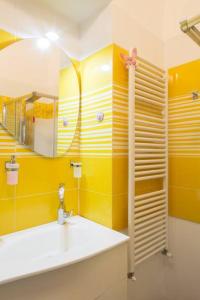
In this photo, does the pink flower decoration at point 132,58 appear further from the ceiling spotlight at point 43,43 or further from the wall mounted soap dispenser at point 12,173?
the wall mounted soap dispenser at point 12,173

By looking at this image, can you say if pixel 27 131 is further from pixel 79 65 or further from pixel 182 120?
pixel 182 120

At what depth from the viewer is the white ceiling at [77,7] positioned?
122 centimetres

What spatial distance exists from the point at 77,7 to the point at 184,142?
1.14 metres

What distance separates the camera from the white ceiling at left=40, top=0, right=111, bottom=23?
48.0 inches

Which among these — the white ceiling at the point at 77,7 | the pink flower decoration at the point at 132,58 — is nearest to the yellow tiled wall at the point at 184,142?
the pink flower decoration at the point at 132,58

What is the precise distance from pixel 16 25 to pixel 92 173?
984mm

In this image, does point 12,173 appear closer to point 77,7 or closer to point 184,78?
point 77,7

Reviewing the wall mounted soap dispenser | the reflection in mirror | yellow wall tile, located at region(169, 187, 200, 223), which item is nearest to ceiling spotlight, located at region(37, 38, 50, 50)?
the reflection in mirror

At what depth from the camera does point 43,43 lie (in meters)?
1.23

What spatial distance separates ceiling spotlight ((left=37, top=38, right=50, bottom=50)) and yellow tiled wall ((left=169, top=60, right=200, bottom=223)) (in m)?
0.90

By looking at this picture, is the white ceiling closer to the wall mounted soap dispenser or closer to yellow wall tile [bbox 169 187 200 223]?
the wall mounted soap dispenser

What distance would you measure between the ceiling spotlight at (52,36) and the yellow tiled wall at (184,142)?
86 cm

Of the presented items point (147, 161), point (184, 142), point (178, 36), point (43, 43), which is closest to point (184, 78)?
point (178, 36)

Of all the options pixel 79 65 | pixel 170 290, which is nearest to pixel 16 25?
pixel 79 65
